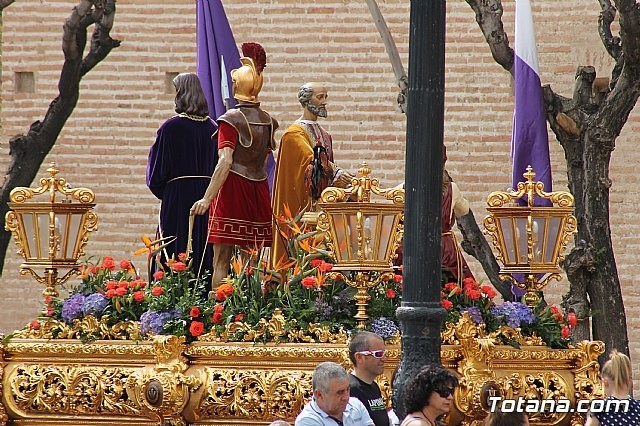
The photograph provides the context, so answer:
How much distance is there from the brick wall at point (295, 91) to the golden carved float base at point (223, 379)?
23.7 feet

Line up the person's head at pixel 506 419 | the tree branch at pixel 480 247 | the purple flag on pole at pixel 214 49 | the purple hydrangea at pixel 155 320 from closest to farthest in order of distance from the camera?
the person's head at pixel 506 419 → the purple hydrangea at pixel 155 320 → the purple flag on pole at pixel 214 49 → the tree branch at pixel 480 247

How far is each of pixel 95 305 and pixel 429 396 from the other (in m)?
4.00

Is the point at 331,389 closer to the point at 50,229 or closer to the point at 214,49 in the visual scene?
the point at 50,229

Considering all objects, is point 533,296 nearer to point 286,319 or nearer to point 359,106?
point 286,319

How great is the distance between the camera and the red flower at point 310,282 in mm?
10109

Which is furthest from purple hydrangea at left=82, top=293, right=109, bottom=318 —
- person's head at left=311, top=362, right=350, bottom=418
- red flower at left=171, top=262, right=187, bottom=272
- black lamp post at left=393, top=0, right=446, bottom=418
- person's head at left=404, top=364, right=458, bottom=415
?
person's head at left=404, top=364, right=458, bottom=415

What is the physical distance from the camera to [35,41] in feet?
60.9

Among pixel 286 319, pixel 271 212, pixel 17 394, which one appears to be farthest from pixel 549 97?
pixel 17 394

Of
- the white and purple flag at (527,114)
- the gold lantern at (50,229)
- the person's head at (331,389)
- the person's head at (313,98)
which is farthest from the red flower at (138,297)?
the white and purple flag at (527,114)

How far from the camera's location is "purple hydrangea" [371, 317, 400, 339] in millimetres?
9812

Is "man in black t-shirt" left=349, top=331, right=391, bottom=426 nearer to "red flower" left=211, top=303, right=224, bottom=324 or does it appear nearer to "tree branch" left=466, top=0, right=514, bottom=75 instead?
"red flower" left=211, top=303, right=224, bottom=324

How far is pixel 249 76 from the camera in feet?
36.4

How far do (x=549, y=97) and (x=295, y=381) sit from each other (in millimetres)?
5035

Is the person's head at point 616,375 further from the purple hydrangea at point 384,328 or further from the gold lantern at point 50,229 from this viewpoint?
the gold lantern at point 50,229
